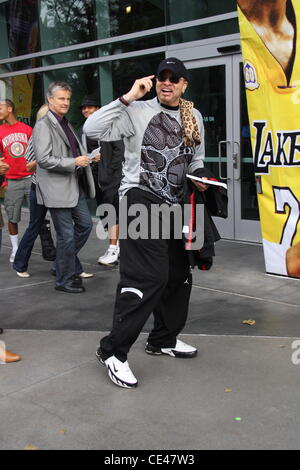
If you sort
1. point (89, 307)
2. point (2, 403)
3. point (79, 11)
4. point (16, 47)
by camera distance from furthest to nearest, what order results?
point (16, 47) < point (79, 11) < point (89, 307) < point (2, 403)

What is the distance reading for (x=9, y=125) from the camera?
7.07 meters

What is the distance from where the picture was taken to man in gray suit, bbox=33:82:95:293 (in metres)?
5.70

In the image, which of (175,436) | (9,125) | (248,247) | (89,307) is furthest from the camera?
(248,247)

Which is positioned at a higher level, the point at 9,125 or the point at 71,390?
the point at 9,125

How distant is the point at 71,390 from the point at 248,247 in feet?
14.8

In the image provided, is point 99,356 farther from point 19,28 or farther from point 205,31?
point 19,28

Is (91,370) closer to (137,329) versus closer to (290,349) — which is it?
(137,329)

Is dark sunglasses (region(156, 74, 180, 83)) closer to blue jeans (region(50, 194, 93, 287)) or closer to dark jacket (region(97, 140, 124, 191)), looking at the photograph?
dark jacket (region(97, 140, 124, 191))

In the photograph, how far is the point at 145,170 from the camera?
3.69m

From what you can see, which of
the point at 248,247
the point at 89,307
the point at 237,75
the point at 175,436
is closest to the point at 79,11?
the point at 237,75

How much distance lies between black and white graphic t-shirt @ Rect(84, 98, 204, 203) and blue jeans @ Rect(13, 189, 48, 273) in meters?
2.86

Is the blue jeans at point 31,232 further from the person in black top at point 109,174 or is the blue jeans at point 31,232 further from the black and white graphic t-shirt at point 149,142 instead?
the black and white graphic t-shirt at point 149,142
